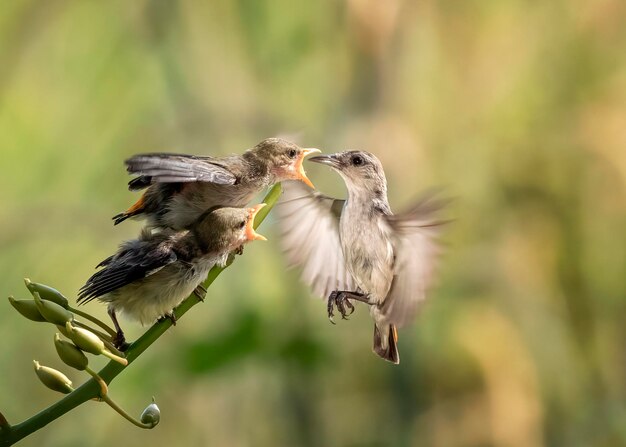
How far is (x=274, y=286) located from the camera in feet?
11.1

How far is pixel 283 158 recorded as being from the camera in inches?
58.8

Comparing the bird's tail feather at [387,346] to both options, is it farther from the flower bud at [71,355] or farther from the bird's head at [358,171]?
the flower bud at [71,355]

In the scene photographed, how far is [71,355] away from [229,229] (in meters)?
0.37

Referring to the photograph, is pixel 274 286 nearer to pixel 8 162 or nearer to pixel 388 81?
pixel 388 81

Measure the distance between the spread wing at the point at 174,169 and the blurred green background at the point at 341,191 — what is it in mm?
1704

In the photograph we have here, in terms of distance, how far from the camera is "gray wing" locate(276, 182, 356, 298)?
1.53m

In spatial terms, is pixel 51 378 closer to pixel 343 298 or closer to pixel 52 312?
pixel 52 312

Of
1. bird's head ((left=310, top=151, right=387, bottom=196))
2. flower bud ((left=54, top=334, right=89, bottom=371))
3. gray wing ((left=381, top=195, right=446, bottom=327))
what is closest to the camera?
flower bud ((left=54, top=334, right=89, bottom=371))

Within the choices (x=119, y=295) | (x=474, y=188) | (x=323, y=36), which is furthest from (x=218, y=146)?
(x=119, y=295)

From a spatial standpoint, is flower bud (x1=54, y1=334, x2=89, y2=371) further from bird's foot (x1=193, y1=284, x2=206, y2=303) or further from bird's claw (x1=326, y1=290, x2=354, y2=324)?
bird's claw (x1=326, y1=290, x2=354, y2=324)

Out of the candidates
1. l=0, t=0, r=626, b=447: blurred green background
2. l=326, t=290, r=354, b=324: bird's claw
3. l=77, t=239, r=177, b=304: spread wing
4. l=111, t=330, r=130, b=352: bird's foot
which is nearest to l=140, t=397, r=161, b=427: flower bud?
l=111, t=330, r=130, b=352: bird's foot

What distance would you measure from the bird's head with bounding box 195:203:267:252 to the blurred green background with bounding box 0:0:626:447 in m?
1.71

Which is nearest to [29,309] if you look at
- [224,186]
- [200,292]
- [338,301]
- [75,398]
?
[75,398]

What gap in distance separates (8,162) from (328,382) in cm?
160
